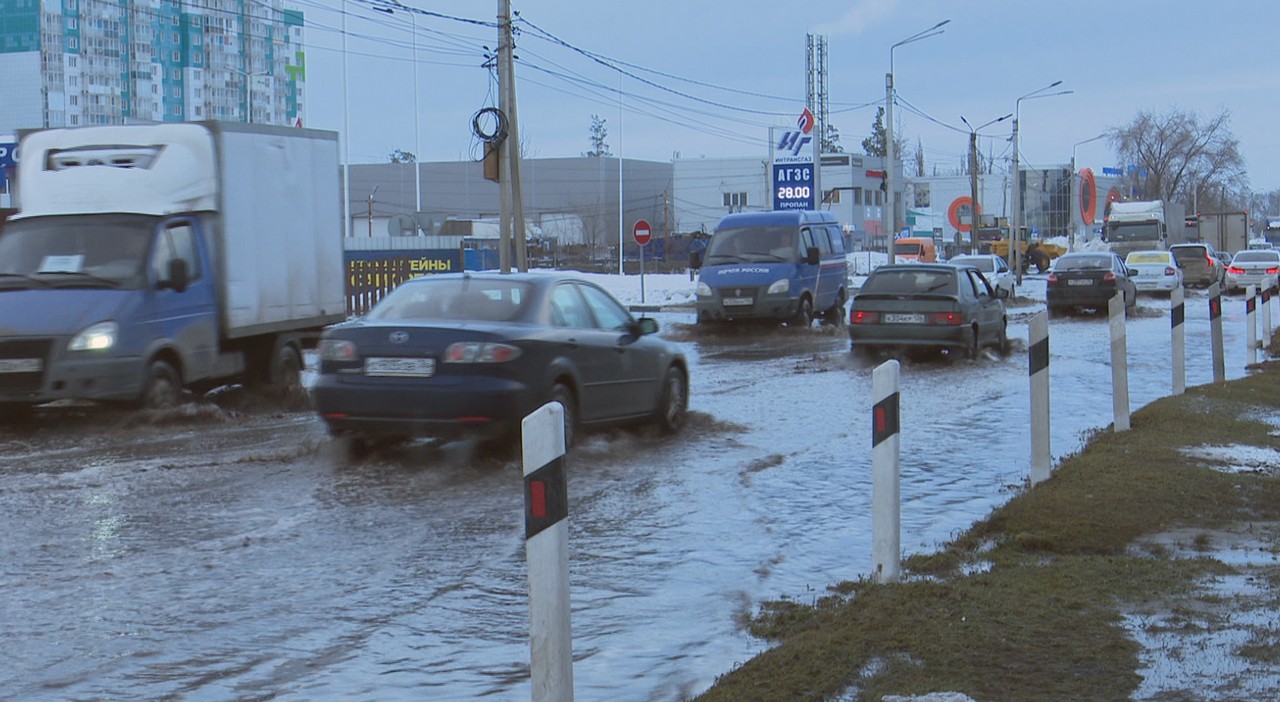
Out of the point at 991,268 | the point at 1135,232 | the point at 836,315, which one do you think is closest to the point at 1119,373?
the point at 836,315

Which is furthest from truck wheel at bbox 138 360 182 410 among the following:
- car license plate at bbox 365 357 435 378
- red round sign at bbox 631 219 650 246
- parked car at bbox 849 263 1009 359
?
red round sign at bbox 631 219 650 246

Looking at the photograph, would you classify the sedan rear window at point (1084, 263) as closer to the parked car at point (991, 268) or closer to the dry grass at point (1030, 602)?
the parked car at point (991, 268)

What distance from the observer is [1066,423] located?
1378 cm

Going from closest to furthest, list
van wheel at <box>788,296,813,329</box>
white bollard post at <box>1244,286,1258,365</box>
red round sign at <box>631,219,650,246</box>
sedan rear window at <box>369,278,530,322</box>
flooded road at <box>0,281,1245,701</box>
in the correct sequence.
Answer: flooded road at <box>0,281,1245,701</box>, sedan rear window at <box>369,278,530,322</box>, white bollard post at <box>1244,286,1258,365</box>, van wheel at <box>788,296,813,329</box>, red round sign at <box>631,219,650,246</box>

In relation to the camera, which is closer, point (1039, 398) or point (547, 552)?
point (547, 552)

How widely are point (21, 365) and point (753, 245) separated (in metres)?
17.1

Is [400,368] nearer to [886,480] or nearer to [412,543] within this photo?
[412,543]

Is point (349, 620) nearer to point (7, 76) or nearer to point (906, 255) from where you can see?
point (906, 255)

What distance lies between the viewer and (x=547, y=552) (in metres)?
4.32

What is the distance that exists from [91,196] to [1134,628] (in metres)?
11.7

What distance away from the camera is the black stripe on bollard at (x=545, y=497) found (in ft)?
14.2

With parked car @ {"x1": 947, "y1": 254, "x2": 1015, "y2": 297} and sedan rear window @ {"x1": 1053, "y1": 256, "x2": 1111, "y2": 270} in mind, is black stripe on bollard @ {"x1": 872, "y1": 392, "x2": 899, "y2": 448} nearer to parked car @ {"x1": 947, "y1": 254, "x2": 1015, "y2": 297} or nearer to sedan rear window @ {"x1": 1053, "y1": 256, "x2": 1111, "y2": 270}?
sedan rear window @ {"x1": 1053, "y1": 256, "x2": 1111, "y2": 270}

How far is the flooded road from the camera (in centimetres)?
567

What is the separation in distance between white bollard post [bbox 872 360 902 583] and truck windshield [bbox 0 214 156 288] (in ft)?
30.4
